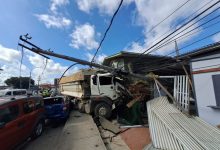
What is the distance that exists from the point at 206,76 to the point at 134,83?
5.20 metres

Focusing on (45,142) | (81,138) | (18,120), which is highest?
(18,120)

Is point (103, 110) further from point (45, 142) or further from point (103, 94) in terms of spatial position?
point (45, 142)

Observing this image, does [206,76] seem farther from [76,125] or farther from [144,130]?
[76,125]

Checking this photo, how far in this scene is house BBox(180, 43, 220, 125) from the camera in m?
7.12

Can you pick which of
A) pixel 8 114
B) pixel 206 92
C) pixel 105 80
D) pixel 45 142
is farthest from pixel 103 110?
pixel 206 92

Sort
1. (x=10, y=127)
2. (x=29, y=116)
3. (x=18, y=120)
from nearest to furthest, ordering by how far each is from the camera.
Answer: (x=10, y=127)
(x=18, y=120)
(x=29, y=116)

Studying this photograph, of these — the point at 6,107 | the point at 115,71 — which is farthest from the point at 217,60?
the point at 6,107

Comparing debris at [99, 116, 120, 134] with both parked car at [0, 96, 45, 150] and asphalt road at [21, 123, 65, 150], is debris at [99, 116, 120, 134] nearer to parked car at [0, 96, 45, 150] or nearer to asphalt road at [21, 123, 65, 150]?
asphalt road at [21, 123, 65, 150]

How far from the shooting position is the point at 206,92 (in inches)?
297

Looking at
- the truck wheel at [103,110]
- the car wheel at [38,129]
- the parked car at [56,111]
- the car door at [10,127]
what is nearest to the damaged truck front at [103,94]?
the truck wheel at [103,110]

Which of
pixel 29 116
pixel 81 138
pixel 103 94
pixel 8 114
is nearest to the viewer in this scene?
pixel 8 114

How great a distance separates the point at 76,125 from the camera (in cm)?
995

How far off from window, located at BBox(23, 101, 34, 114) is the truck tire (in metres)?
4.14

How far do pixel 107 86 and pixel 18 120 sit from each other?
6.08 m
